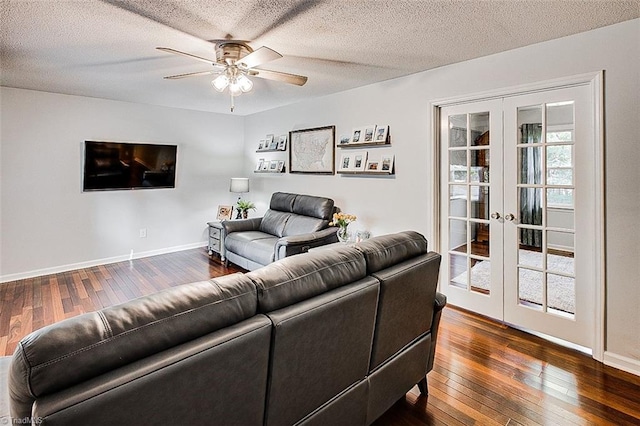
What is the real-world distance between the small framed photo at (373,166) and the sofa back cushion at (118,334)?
9.87 feet

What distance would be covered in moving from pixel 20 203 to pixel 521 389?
18.8 feet

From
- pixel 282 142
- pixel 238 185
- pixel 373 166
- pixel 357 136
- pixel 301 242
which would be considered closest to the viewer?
pixel 301 242

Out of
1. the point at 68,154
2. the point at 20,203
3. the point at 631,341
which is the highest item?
the point at 68,154

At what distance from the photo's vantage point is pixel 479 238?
3303mm

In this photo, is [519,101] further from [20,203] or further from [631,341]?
[20,203]

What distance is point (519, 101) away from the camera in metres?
2.94

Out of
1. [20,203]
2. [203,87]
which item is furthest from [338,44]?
[20,203]

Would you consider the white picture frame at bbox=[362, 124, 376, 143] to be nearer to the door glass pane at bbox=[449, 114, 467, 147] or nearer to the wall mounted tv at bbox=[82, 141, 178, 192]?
the door glass pane at bbox=[449, 114, 467, 147]

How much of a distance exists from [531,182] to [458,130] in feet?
2.81

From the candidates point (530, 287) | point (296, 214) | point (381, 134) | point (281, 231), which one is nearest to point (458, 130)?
point (381, 134)

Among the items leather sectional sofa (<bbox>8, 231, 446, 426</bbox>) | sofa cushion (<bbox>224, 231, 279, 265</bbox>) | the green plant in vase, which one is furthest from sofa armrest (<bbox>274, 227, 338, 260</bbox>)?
leather sectional sofa (<bbox>8, 231, 446, 426</bbox>)

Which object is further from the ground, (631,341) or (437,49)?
(437,49)

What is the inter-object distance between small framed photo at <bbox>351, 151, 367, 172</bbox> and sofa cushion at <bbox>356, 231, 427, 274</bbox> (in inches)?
89.5

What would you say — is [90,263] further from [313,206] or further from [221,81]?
[221,81]
